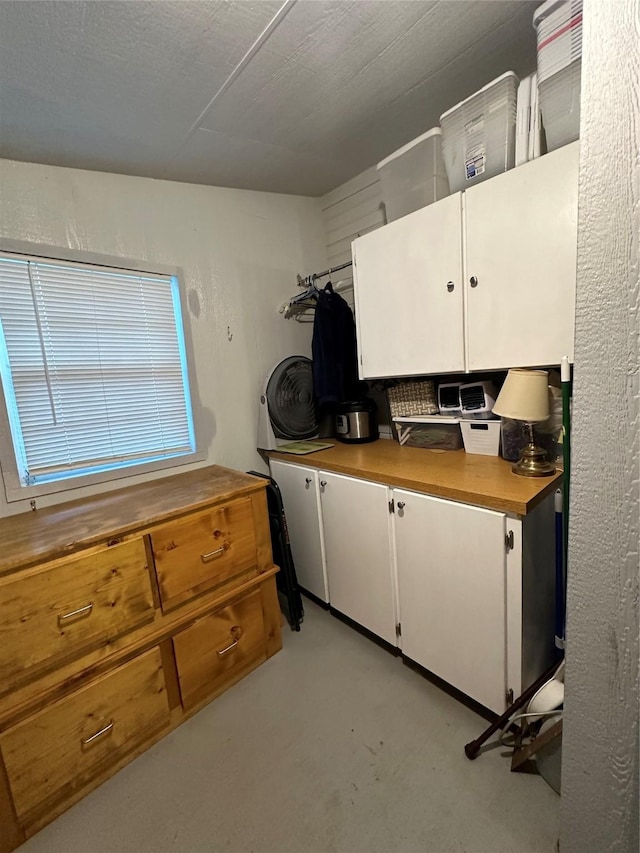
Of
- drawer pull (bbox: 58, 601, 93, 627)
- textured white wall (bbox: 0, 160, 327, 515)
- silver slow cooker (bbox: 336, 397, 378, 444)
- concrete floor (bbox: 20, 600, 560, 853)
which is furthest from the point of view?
silver slow cooker (bbox: 336, 397, 378, 444)

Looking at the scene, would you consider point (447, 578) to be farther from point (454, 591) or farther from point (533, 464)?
point (533, 464)

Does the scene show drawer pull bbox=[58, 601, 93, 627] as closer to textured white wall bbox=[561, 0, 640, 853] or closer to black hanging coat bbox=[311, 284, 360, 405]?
textured white wall bbox=[561, 0, 640, 853]

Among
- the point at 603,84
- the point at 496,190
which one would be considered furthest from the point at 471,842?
the point at 496,190

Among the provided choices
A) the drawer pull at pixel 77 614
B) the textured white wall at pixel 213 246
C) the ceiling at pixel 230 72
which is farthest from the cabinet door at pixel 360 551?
the ceiling at pixel 230 72

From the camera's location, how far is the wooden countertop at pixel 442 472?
4.23 ft

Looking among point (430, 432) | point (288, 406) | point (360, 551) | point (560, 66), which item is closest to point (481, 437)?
point (430, 432)

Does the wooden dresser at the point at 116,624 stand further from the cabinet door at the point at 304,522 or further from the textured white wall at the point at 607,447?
the textured white wall at the point at 607,447

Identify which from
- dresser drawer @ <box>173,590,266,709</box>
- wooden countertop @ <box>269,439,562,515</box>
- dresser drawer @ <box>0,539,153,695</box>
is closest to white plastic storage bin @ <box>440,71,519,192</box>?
wooden countertop @ <box>269,439,562,515</box>

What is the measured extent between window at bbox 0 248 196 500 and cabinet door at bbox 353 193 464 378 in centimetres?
109

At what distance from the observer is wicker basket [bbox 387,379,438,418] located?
206cm

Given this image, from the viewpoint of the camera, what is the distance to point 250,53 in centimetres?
131

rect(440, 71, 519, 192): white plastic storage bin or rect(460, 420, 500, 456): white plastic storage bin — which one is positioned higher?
rect(440, 71, 519, 192): white plastic storage bin

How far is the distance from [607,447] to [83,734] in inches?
73.5

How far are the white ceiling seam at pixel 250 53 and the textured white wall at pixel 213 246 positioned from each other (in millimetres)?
521
